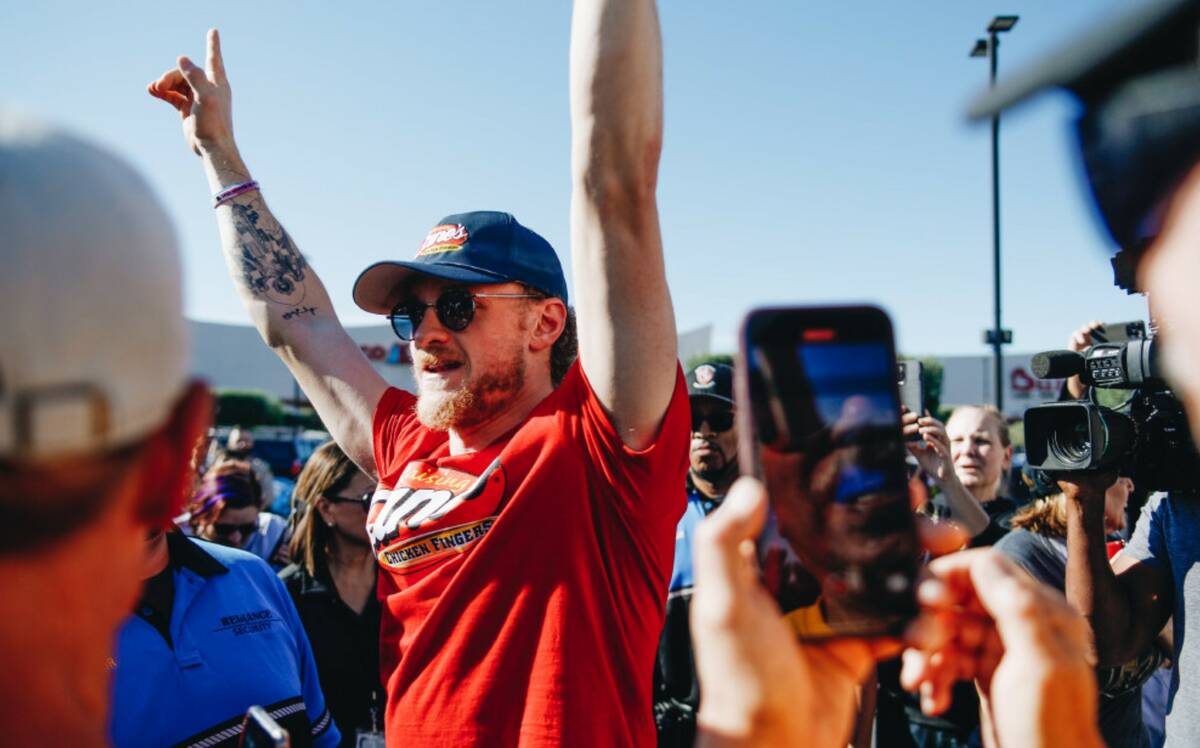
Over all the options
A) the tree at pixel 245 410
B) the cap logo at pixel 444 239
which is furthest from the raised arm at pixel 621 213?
the tree at pixel 245 410

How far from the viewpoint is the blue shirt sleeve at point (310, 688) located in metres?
2.49

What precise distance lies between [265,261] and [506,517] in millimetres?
1532

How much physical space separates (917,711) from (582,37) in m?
3.64

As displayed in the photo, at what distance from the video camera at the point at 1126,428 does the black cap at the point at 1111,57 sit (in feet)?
6.26

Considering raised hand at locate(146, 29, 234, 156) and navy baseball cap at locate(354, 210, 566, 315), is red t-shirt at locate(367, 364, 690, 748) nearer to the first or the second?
navy baseball cap at locate(354, 210, 566, 315)

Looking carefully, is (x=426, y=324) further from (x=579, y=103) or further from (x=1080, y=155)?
(x=1080, y=155)

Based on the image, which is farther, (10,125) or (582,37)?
(582,37)

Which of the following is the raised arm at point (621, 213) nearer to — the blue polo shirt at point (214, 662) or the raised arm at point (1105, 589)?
the blue polo shirt at point (214, 662)

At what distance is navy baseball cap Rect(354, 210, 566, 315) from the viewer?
2.39 metres

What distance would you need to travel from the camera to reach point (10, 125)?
2.44ft

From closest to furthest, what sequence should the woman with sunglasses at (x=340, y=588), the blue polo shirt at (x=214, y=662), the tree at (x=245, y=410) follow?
the blue polo shirt at (x=214, y=662) → the woman with sunglasses at (x=340, y=588) → the tree at (x=245, y=410)

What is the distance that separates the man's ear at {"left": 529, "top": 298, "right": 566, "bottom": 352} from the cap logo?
315 millimetres

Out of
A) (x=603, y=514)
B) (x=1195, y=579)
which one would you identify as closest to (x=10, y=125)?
(x=603, y=514)

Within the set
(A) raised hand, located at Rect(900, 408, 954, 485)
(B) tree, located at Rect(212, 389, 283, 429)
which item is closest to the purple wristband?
(A) raised hand, located at Rect(900, 408, 954, 485)
